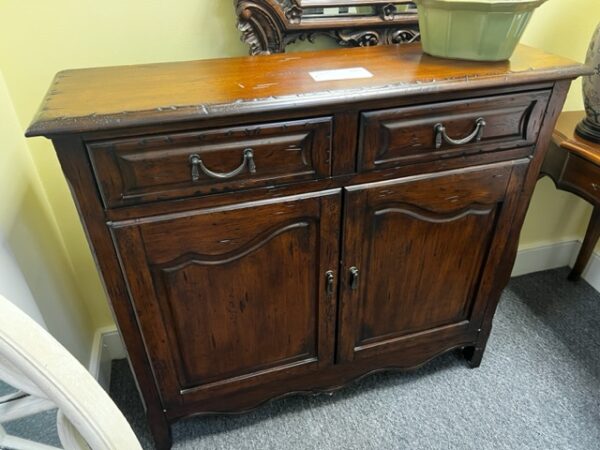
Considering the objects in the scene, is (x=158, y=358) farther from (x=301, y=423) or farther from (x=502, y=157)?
(x=502, y=157)

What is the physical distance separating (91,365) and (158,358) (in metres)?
0.46

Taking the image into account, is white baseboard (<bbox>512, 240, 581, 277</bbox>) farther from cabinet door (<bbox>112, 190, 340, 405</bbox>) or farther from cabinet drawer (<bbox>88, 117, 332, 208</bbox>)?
cabinet drawer (<bbox>88, 117, 332, 208</bbox>)

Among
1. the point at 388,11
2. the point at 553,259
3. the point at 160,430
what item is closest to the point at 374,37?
the point at 388,11

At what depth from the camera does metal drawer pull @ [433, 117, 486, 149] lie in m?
0.92

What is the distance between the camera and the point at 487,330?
53.9 inches

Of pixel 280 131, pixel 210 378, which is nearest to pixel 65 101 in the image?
pixel 280 131

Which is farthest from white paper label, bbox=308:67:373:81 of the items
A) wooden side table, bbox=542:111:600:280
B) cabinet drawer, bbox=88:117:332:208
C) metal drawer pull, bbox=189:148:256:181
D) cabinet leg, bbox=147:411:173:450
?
cabinet leg, bbox=147:411:173:450

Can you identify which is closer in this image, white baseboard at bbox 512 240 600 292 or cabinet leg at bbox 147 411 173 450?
cabinet leg at bbox 147 411 173 450

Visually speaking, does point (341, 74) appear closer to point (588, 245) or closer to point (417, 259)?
point (417, 259)

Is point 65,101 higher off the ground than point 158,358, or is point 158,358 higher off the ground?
point 65,101

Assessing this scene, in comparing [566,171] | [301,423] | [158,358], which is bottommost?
[301,423]

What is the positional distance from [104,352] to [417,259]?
41.5 inches

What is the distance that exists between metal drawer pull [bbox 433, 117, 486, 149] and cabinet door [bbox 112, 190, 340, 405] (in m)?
0.24

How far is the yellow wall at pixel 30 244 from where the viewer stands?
0.96m
